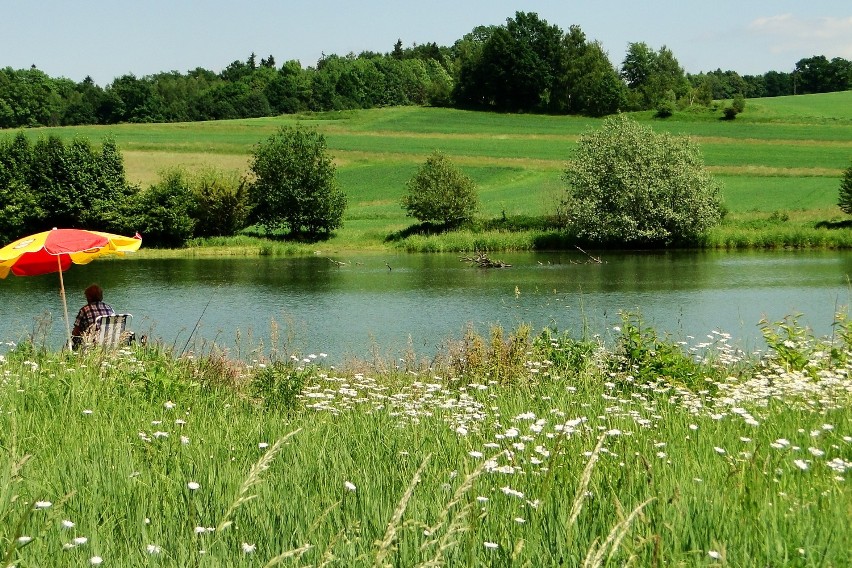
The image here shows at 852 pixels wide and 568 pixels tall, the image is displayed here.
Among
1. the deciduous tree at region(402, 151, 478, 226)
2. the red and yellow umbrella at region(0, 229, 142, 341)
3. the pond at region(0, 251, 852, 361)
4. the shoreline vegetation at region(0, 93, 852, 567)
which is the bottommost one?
the pond at region(0, 251, 852, 361)

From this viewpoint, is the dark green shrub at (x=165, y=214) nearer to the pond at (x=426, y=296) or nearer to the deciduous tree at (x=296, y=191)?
the deciduous tree at (x=296, y=191)

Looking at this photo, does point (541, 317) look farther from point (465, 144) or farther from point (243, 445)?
point (465, 144)

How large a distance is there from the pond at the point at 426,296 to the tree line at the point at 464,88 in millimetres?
64826

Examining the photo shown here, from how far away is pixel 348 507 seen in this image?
139 inches

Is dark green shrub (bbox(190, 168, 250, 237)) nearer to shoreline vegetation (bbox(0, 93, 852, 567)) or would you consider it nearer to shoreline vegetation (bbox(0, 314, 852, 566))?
shoreline vegetation (bbox(0, 93, 852, 567))

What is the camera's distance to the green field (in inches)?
2394

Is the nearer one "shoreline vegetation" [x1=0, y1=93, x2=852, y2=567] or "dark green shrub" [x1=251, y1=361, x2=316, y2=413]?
"shoreline vegetation" [x1=0, y1=93, x2=852, y2=567]

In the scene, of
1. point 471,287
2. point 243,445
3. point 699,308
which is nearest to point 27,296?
point 471,287

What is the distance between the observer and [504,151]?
8406 centimetres

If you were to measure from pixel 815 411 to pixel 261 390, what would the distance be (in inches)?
190

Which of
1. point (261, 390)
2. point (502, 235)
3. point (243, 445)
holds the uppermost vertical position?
point (243, 445)

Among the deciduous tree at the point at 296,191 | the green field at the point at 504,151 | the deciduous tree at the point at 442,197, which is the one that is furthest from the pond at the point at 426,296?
the green field at the point at 504,151

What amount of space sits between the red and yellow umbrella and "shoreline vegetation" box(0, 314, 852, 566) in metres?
4.56

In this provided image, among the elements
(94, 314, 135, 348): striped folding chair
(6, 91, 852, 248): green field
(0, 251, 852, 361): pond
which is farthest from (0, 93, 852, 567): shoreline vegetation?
(6, 91, 852, 248): green field
